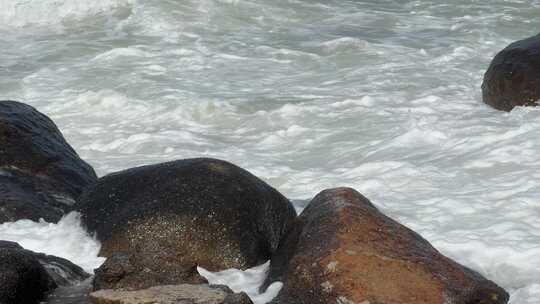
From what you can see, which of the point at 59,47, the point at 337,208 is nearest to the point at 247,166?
the point at 337,208

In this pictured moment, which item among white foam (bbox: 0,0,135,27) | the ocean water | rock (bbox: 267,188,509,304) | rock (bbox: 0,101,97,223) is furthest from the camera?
white foam (bbox: 0,0,135,27)

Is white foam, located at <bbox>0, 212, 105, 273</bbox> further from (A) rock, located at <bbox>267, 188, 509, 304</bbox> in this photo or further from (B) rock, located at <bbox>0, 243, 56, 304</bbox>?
(A) rock, located at <bbox>267, 188, 509, 304</bbox>

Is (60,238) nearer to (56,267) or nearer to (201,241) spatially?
(56,267)

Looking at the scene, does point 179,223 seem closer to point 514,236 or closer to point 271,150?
point 514,236

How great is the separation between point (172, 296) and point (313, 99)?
22.2 feet

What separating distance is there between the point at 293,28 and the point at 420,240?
37.6ft

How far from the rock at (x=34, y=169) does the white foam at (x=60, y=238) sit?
0.13m

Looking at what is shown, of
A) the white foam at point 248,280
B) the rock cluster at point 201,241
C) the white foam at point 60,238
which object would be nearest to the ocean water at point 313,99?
the white foam at point 60,238

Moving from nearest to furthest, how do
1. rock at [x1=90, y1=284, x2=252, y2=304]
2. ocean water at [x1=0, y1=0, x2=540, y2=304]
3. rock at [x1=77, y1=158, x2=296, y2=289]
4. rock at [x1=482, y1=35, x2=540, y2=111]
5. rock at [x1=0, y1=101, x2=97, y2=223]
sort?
rock at [x1=90, y1=284, x2=252, y2=304] → rock at [x1=77, y1=158, x2=296, y2=289] → rock at [x1=0, y1=101, x2=97, y2=223] → ocean water at [x1=0, y1=0, x2=540, y2=304] → rock at [x1=482, y1=35, x2=540, y2=111]

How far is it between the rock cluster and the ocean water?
0.33 m

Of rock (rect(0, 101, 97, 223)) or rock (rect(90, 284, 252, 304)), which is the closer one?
rock (rect(90, 284, 252, 304))

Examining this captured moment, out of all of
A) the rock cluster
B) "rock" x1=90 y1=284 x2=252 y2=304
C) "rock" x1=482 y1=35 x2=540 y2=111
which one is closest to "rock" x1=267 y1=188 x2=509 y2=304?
the rock cluster

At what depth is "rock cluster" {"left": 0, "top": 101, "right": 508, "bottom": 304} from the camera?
390cm

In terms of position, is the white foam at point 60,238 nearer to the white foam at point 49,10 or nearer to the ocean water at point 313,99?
the ocean water at point 313,99
